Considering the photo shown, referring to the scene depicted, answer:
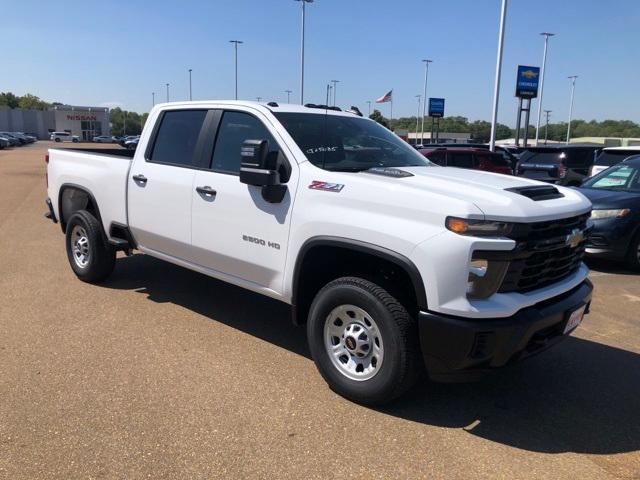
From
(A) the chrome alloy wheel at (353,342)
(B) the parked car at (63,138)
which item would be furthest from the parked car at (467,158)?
(B) the parked car at (63,138)

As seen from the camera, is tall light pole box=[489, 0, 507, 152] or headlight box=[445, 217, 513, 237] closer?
headlight box=[445, 217, 513, 237]

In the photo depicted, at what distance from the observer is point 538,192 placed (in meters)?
3.61

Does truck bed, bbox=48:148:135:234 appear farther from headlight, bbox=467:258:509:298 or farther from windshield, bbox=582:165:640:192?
windshield, bbox=582:165:640:192

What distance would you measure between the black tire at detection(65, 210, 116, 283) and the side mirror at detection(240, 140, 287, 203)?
2675 millimetres

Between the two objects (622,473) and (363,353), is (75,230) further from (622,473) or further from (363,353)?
(622,473)

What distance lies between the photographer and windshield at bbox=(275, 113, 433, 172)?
13.6ft

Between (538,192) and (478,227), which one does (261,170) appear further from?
(538,192)

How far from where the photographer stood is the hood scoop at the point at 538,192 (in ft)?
11.5

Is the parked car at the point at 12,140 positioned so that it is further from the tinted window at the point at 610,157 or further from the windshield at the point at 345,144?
the windshield at the point at 345,144

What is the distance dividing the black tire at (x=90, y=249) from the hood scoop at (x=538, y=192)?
168 inches

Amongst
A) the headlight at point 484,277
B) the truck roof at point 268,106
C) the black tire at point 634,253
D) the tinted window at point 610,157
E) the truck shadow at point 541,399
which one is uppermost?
the truck roof at point 268,106

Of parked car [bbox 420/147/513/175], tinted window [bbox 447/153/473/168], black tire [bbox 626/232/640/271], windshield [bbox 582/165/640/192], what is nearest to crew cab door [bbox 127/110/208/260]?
black tire [bbox 626/232/640/271]

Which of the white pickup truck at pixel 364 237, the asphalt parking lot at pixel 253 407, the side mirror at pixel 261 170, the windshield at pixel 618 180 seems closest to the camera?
the asphalt parking lot at pixel 253 407

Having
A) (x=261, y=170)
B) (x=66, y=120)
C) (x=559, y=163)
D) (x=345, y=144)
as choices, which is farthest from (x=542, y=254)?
(x=66, y=120)
